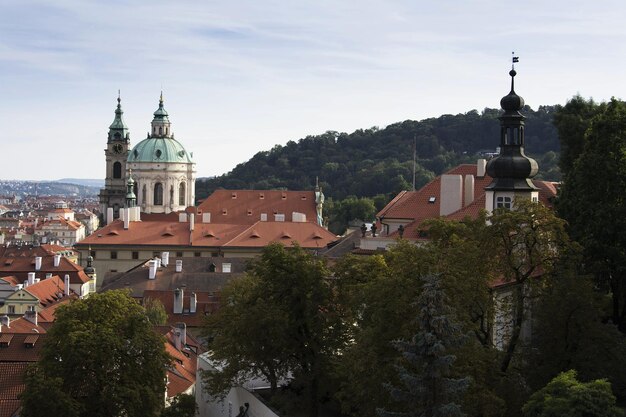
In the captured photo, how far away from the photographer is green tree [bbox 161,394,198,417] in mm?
43103

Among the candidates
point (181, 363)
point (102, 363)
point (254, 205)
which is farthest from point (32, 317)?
point (254, 205)

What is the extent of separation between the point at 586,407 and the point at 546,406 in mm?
953

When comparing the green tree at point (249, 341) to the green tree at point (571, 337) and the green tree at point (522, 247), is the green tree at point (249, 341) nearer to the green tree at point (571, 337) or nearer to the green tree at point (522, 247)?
the green tree at point (522, 247)

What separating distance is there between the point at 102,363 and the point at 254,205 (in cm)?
7924

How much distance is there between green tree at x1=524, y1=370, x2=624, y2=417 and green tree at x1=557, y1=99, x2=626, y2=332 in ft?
29.4

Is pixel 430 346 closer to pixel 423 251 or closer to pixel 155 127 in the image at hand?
pixel 423 251

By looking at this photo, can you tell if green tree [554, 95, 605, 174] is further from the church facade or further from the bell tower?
the bell tower

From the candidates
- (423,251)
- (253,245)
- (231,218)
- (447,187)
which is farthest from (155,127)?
(423,251)

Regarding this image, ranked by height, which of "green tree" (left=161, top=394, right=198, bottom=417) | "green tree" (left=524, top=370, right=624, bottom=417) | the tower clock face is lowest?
"green tree" (left=161, top=394, right=198, bottom=417)

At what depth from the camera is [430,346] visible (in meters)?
27.8

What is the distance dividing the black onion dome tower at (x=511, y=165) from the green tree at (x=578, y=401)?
1525cm

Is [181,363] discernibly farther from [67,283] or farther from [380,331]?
[67,283]

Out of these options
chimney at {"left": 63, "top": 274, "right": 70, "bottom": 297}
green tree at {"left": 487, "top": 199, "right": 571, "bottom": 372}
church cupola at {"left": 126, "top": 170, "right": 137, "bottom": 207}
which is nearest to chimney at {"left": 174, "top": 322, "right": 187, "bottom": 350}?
green tree at {"left": 487, "top": 199, "right": 571, "bottom": 372}

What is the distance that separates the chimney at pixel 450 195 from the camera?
5700 centimetres
